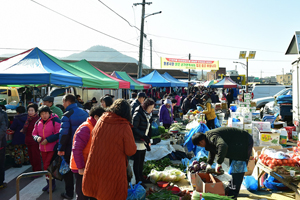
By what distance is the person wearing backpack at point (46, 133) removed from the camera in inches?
180

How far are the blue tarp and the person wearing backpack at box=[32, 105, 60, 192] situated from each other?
51.0 inches

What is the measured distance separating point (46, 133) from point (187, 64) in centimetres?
2864

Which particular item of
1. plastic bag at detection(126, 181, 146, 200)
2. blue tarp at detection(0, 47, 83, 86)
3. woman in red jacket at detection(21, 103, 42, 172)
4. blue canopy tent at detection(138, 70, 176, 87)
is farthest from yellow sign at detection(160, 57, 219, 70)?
plastic bag at detection(126, 181, 146, 200)

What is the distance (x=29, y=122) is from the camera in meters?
5.73

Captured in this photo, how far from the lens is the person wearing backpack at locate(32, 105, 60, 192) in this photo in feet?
15.0

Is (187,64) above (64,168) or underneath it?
above

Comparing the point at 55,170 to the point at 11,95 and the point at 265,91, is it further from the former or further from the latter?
the point at 265,91

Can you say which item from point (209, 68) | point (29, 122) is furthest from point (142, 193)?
point (209, 68)

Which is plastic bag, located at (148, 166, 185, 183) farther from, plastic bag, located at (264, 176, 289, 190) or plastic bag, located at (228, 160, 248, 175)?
plastic bag, located at (264, 176, 289, 190)

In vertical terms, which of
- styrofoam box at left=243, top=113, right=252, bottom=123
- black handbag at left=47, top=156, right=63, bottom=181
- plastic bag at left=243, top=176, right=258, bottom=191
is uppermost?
styrofoam box at left=243, top=113, right=252, bottom=123

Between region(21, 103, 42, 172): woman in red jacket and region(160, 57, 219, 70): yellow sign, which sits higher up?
region(160, 57, 219, 70): yellow sign

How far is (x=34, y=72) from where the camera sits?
19.2 feet

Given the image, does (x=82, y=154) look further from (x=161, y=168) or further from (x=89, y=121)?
(x=161, y=168)

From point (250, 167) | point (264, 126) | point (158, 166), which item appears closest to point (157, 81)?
point (264, 126)
